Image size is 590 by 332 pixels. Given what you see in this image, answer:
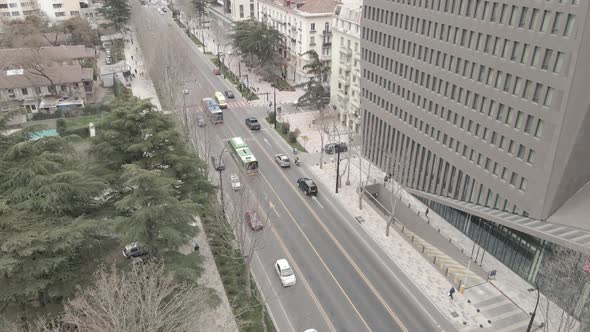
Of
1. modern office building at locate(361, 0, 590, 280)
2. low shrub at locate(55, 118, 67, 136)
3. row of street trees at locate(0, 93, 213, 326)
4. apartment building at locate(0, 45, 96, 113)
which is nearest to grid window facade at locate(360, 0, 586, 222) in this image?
modern office building at locate(361, 0, 590, 280)

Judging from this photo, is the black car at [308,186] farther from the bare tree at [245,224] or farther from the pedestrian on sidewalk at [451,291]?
the pedestrian on sidewalk at [451,291]

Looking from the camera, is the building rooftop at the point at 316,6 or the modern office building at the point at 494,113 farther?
the building rooftop at the point at 316,6

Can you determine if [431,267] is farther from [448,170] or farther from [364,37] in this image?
[364,37]

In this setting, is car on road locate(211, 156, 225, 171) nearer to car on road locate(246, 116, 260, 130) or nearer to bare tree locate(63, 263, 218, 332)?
car on road locate(246, 116, 260, 130)

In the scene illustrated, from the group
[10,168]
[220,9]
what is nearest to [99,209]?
[10,168]

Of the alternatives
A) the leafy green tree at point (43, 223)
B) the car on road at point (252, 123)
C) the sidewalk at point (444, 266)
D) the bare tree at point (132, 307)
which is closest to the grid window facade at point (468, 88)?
the sidewalk at point (444, 266)

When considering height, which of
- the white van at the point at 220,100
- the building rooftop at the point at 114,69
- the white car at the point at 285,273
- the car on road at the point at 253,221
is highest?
the building rooftop at the point at 114,69
